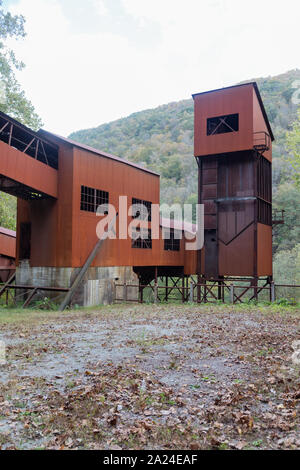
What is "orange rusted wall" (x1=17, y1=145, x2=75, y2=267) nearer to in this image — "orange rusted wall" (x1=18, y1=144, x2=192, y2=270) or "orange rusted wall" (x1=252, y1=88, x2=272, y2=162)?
"orange rusted wall" (x1=18, y1=144, x2=192, y2=270)

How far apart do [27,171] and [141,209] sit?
879 centimetres

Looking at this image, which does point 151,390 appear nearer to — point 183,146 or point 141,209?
point 141,209

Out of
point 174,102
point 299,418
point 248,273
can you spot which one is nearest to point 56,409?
point 299,418

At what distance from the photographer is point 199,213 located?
22.5 meters

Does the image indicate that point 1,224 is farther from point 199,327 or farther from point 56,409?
point 56,409

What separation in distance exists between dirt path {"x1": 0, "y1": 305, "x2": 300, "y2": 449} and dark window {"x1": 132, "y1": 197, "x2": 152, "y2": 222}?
1360 centimetres

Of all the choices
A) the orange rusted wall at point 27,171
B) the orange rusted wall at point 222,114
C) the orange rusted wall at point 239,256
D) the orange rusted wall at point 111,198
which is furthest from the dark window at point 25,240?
the orange rusted wall at point 239,256

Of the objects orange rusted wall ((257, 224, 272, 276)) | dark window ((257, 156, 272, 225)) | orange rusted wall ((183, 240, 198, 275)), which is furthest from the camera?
orange rusted wall ((183, 240, 198, 275))

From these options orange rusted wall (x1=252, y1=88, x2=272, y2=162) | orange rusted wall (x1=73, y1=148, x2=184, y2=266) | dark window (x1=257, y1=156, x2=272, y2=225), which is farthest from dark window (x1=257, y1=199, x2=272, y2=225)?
orange rusted wall (x1=73, y1=148, x2=184, y2=266)

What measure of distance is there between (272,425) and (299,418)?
0.42 meters

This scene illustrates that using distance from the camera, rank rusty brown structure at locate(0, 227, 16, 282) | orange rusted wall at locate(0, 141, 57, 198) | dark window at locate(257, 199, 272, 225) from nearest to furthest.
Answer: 1. orange rusted wall at locate(0, 141, 57, 198)
2. dark window at locate(257, 199, 272, 225)
3. rusty brown structure at locate(0, 227, 16, 282)

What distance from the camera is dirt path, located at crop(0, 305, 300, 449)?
14.6ft

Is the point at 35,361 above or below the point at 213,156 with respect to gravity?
below

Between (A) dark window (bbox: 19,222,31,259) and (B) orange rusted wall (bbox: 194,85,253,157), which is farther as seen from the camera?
(A) dark window (bbox: 19,222,31,259)
